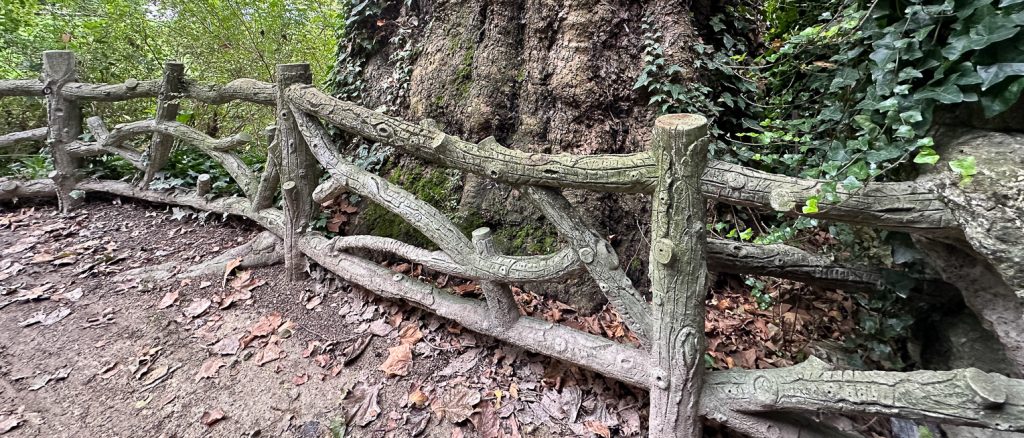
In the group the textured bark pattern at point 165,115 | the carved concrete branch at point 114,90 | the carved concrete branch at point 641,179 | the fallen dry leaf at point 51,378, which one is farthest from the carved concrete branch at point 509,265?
the carved concrete branch at point 114,90

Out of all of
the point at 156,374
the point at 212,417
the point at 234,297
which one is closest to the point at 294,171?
the point at 234,297

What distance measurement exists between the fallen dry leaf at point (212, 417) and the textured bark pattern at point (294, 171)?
1.11 m

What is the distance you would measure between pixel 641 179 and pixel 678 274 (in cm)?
40

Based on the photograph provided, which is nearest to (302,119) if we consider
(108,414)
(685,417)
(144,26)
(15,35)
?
(108,414)

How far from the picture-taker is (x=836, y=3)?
254 cm

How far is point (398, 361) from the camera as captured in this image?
2.79m

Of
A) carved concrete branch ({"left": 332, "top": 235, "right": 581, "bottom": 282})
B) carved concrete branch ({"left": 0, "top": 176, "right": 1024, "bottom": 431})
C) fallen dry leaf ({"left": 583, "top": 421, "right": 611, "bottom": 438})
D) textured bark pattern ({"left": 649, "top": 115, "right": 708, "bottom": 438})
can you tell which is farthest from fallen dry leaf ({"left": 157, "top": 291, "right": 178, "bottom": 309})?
textured bark pattern ({"left": 649, "top": 115, "right": 708, "bottom": 438})

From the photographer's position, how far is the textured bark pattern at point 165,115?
13.2 ft

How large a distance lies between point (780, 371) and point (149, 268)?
445 centimetres

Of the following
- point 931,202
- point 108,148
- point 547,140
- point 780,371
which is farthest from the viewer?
point 108,148

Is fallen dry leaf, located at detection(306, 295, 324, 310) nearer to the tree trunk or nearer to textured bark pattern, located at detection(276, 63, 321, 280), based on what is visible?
textured bark pattern, located at detection(276, 63, 321, 280)

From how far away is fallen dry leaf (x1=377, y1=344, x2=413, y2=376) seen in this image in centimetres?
273

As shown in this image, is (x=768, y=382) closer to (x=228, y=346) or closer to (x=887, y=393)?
(x=887, y=393)

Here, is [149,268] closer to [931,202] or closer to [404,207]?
[404,207]
